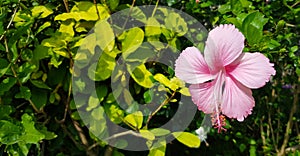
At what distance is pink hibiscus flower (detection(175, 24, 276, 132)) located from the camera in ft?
2.62

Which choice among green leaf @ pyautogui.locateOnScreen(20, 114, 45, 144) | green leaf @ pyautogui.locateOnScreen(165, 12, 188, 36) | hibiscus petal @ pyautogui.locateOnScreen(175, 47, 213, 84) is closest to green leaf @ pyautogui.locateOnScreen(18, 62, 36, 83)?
green leaf @ pyautogui.locateOnScreen(20, 114, 45, 144)

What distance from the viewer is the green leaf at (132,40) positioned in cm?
121

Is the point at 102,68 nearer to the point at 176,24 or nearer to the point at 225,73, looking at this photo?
the point at 176,24

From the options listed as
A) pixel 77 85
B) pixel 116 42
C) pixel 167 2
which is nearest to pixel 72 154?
pixel 77 85

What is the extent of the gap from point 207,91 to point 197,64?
0.05 m

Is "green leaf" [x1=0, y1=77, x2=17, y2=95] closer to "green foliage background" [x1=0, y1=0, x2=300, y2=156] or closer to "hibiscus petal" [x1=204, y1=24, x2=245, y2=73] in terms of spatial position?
"green foliage background" [x1=0, y1=0, x2=300, y2=156]

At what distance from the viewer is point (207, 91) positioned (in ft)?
2.80

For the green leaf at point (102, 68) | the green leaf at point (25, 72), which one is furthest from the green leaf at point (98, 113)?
the green leaf at point (25, 72)

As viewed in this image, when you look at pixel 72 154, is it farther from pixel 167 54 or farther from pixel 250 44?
pixel 250 44

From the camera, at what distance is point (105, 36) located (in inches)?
48.9

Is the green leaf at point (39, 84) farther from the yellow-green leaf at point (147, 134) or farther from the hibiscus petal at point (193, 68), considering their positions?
the hibiscus petal at point (193, 68)

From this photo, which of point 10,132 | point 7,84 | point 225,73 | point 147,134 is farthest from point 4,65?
point 225,73

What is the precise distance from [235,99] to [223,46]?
0.10m

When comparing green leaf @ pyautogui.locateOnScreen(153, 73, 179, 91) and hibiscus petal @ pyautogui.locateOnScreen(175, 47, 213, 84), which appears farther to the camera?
green leaf @ pyautogui.locateOnScreen(153, 73, 179, 91)
